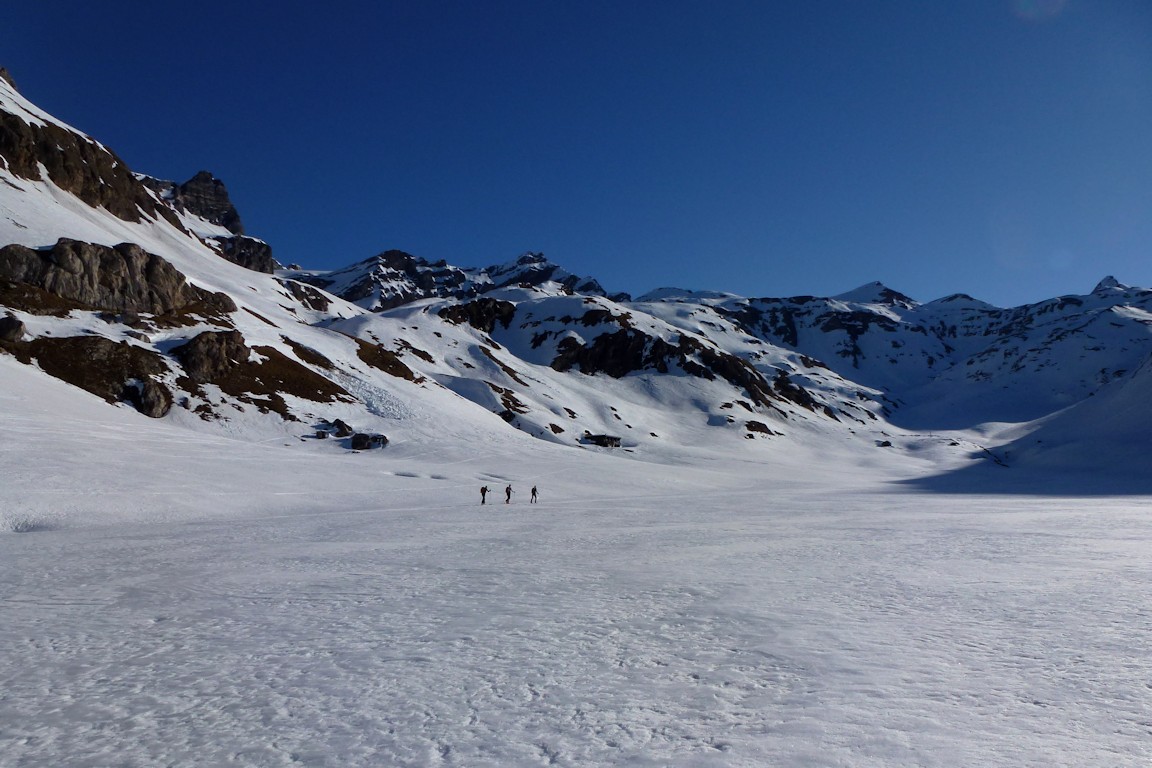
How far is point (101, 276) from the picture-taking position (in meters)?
67.8

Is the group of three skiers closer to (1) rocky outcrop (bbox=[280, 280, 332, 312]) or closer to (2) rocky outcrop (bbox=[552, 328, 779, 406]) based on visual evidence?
(2) rocky outcrop (bbox=[552, 328, 779, 406])

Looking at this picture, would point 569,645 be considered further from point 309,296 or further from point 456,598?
point 309,296

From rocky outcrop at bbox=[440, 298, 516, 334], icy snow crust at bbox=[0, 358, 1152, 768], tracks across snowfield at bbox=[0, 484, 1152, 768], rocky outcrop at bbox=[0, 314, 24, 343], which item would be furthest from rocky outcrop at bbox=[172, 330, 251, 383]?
rocky outcrop at bbox=[440, 298, 516, 334]

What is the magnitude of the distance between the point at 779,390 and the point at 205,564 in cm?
15727

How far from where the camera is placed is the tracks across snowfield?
686cm

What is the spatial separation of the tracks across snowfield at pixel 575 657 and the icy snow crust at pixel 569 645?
1.9 inches

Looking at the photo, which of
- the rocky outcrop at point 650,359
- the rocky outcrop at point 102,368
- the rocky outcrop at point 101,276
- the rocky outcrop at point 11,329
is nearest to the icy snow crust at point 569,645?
the rocky outcrop at point 102,368

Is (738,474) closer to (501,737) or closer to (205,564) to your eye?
(205,564)

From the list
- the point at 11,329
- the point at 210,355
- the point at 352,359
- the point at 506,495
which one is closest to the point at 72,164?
the point at 352,359

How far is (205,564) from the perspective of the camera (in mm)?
17469

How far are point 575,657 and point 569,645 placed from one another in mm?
597

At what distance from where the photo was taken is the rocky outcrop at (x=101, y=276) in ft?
205

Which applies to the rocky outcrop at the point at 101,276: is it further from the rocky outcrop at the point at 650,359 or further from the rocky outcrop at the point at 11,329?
the rocky outcrop at the point at 650,359

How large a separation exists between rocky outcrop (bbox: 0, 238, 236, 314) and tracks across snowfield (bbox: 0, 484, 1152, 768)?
5854 centimetres
